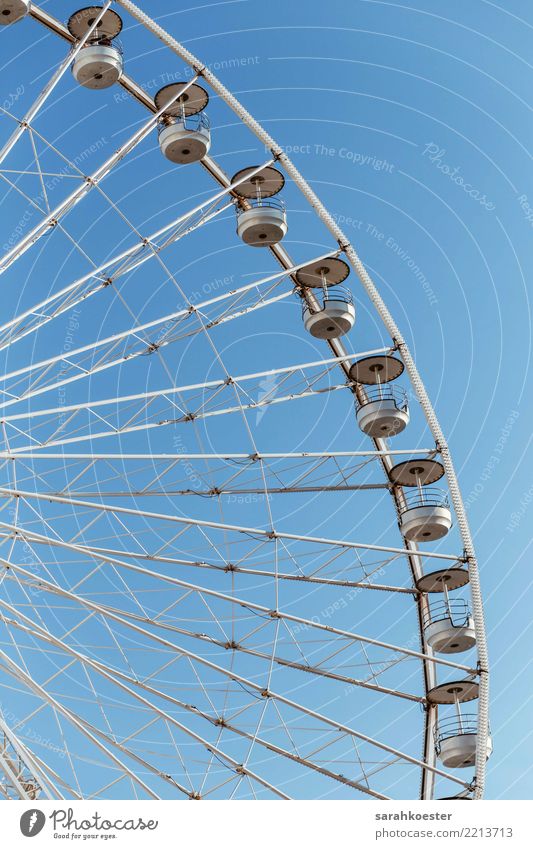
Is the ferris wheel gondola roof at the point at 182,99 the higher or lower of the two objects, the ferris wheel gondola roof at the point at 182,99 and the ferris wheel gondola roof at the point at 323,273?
the higher

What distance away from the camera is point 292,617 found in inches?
1053

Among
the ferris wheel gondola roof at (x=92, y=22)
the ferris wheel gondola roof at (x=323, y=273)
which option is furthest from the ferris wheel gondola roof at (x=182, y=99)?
the ferris wheel gondola roof at (x=323, y=273)

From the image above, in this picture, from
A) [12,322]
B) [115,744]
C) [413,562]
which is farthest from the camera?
[413,562]

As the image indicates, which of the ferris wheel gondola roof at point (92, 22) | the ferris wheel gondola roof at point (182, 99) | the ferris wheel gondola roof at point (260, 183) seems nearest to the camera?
the ferris wheel gondola roof at point (92, 22)

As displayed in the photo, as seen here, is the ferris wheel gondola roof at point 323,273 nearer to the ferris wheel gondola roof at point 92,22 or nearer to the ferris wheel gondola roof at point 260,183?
the ferris wheel gondola roof at point 260,183

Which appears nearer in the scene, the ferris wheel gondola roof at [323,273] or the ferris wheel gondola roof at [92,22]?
the ferris wheel gondola roof at [92,22]

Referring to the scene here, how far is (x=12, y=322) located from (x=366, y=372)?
11.2 meters

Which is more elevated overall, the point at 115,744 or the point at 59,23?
the point at 59,23

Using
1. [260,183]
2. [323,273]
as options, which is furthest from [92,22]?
[323,273]

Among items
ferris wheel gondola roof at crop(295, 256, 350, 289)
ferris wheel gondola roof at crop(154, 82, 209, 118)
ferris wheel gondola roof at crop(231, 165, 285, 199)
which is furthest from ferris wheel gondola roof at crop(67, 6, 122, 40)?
ferris wheel gondola roof at crop(295, 256, 350, 289)
